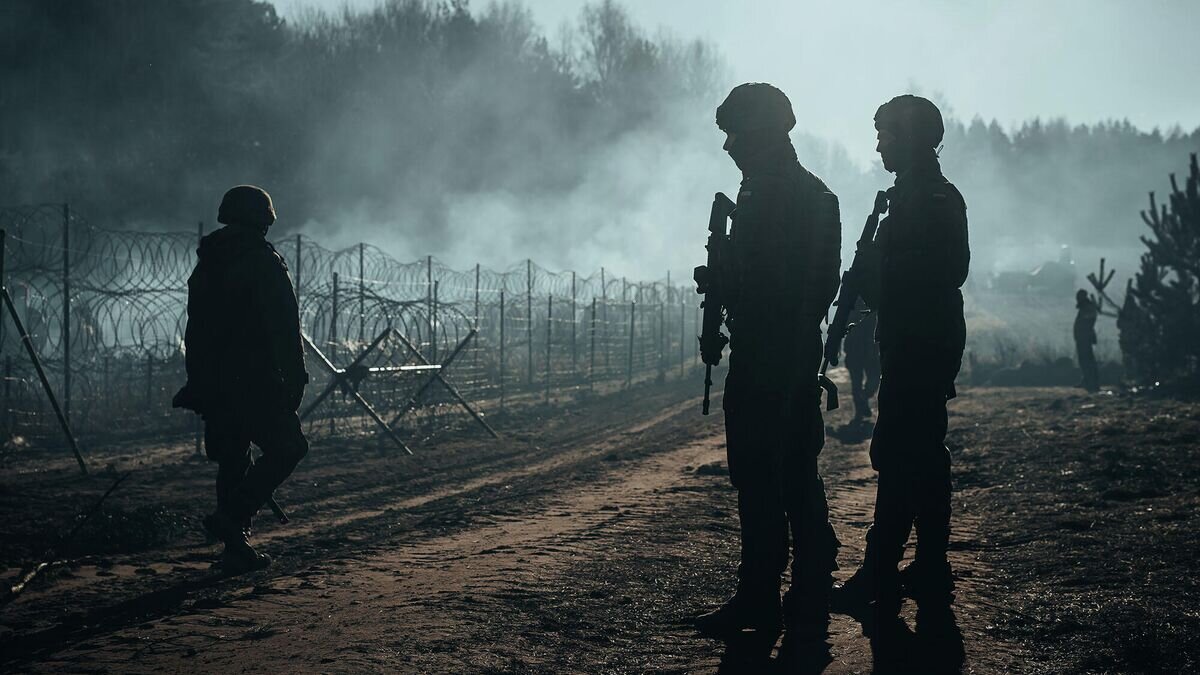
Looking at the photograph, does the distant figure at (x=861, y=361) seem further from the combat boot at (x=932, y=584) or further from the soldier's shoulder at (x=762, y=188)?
the soldier's shoulder at (x=762, y=188)

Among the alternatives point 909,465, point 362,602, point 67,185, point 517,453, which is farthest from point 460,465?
point 67,185

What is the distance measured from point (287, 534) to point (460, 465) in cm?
462

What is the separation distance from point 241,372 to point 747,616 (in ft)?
11.5

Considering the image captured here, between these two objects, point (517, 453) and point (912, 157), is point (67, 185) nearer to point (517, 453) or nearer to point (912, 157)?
point (517, 453)

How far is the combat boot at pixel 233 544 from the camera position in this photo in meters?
6.24

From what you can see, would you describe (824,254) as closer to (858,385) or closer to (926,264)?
(926,264)

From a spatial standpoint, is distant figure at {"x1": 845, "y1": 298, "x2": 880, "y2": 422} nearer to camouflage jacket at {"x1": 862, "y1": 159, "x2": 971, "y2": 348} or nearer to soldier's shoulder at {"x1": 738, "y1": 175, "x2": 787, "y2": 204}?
camouflage jacket at {"x1": 862, "y1": 159, "x2": 971, "y2": 348}

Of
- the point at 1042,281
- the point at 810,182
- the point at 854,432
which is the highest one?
the point at 1042,281

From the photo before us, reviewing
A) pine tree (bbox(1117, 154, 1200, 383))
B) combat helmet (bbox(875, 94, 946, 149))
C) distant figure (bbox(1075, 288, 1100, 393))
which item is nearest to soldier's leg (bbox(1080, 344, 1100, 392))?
distant figure (bbox(1075, 288, 1100, 393))

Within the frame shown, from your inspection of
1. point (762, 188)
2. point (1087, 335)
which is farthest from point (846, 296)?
point (1087, 335)

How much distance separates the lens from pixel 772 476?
4430 mm

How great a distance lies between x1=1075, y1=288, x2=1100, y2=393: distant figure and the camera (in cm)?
2126

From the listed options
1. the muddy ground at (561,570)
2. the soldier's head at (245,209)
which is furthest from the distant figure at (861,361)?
the soldier's head at (245,209)

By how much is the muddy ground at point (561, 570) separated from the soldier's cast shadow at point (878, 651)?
2 centimetres
